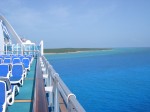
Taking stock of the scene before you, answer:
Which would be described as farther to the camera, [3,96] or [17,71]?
[17,71]

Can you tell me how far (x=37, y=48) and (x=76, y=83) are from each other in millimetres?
9757

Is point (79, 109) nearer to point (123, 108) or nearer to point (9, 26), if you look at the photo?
point (123, 108)

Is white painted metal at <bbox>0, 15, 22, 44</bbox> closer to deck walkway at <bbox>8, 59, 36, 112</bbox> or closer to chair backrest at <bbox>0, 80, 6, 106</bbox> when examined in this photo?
deck walkway at <bbox>8, 59, 36, 112</bbox>

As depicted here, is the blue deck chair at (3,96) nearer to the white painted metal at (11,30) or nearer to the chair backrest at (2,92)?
the chair backrest at (2,92)

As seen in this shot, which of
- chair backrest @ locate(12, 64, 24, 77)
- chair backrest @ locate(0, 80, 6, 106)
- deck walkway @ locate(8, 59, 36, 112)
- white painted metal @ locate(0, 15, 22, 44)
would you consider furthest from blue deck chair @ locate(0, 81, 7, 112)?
white painted metal @ locate(0, 15, 22, 44)

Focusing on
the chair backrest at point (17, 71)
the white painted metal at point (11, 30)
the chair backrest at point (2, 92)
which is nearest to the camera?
the chair backrest at point (2, 92)

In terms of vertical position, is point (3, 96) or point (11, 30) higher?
point (11, 30)

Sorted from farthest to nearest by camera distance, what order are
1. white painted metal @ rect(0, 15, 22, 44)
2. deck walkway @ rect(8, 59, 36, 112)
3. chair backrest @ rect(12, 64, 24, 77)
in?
white painted metal @ rect(0, 15, 22, 44) → chair backrest @ rect(12, 64, 24, 77) → deck walkway @ rect(8, 59, 36, 112)

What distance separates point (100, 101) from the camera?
2008cm

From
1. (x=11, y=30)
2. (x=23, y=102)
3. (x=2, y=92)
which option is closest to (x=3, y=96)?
(x=2, y=92)

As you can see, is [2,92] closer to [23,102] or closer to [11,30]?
[23,102]

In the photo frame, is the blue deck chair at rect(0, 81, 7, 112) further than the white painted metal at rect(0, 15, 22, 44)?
No

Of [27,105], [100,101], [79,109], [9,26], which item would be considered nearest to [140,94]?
[100,101]

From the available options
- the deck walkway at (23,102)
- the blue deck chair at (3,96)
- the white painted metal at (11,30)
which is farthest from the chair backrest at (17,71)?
the white painted metal at (11,30)
